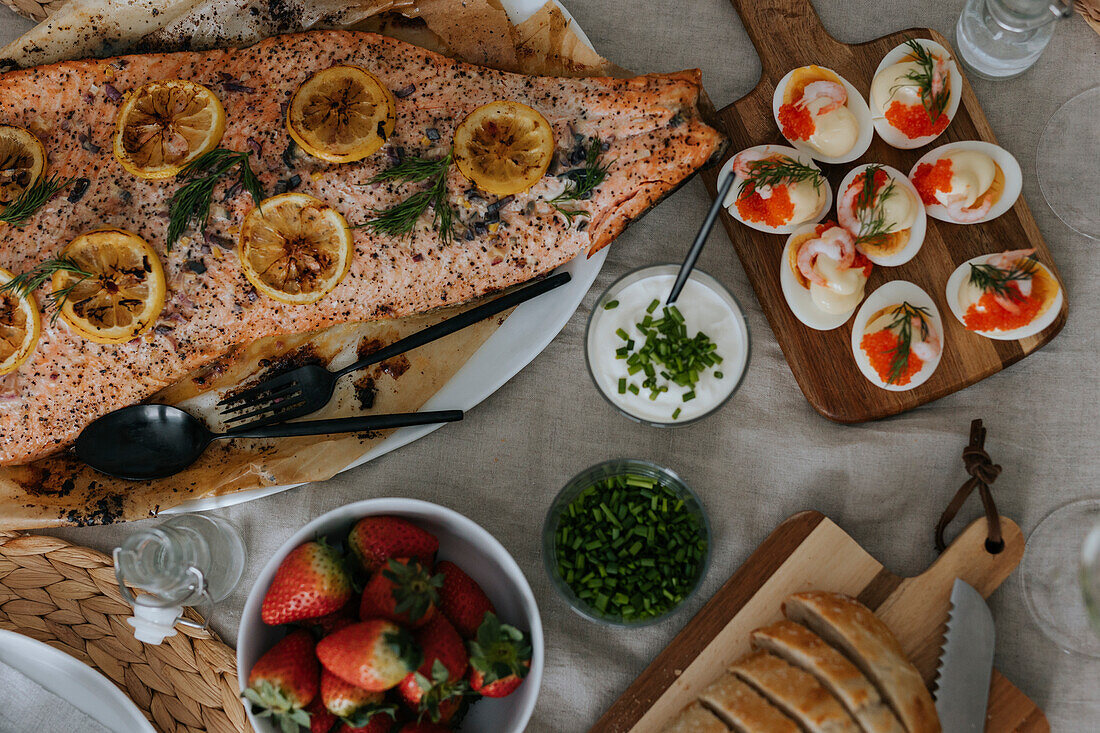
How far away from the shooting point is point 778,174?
228 cm

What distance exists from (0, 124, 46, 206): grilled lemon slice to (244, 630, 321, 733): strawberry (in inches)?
61.0

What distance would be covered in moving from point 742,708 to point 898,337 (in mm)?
1129

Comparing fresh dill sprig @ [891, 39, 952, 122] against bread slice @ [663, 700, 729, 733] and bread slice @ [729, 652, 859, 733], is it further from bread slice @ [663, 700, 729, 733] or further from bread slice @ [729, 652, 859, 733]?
bread slice @ [663, 700, 729, 733]

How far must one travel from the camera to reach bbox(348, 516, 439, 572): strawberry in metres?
2.09

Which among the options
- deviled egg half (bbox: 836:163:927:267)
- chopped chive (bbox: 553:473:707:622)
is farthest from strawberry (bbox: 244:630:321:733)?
deviled egg half (bbox: 836:163:927:267)

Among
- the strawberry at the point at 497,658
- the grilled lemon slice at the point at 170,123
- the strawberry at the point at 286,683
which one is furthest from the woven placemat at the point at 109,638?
the grilled lemon slice at the point at 170,123

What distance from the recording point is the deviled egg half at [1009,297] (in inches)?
89.5

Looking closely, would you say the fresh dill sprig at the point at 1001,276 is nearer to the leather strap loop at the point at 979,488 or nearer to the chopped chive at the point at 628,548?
the leather strap loop at the point at 979,488

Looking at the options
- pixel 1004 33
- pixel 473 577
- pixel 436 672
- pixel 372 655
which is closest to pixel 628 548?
pixel 473 577

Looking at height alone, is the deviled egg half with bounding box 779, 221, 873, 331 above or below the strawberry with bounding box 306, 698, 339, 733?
above

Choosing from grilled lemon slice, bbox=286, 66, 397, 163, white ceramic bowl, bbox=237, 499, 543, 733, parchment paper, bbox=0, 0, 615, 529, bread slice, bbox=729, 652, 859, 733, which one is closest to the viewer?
bread slice, bbox=729, 652, 859, 733

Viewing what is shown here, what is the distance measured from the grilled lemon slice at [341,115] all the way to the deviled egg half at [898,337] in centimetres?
152

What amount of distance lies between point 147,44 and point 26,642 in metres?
1.85

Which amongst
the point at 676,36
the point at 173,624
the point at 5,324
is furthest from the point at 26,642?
the point at 676,36
